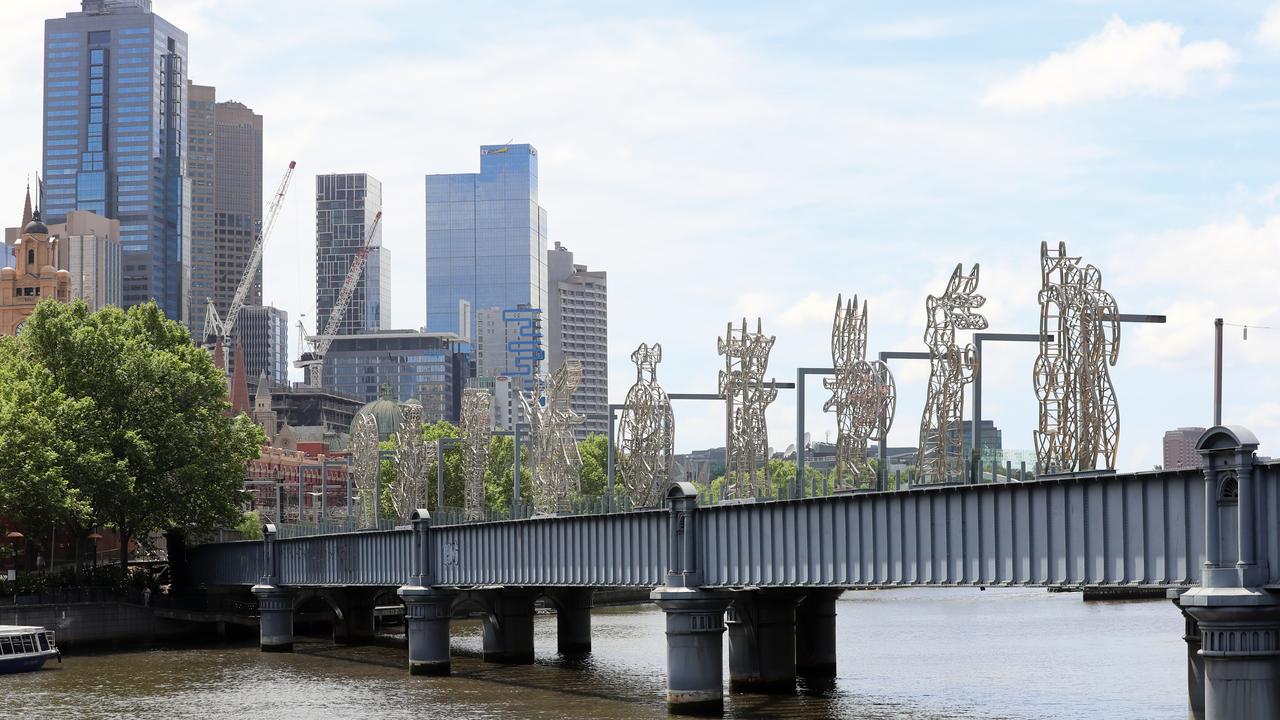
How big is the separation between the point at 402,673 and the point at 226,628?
3795cm

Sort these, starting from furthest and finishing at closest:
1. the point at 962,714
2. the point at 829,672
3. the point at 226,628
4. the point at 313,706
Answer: the point at 226,628 < the point at 829,672 < the point at 313,706 < the point at 962,714

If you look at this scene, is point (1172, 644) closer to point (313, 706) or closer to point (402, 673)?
point (402, 673)

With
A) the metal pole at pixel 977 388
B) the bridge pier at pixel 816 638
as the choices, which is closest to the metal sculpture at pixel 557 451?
the bridge pier at pixel 816 638

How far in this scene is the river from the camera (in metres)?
69.9

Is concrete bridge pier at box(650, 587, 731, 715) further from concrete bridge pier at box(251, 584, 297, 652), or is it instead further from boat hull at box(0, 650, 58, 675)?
concrete bridge pier at box(251, 584, 297, 652)

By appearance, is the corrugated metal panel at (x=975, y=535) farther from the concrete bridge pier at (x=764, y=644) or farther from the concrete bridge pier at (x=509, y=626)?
the concrete bridge pier at (x=509, y=626)

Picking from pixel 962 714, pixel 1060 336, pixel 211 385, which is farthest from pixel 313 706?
pixel 211 385

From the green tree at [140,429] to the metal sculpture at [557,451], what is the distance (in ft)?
107

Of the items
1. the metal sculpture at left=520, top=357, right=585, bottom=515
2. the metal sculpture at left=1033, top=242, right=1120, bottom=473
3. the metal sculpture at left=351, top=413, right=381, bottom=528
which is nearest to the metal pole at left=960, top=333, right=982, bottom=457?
the metal sculpture at left=1033, top=242, right=1120, bottom=473

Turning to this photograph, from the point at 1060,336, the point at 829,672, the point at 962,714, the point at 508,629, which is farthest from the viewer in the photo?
the point at 508,629

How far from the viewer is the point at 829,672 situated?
82.5 metres

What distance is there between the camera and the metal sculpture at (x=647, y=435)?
83.9m

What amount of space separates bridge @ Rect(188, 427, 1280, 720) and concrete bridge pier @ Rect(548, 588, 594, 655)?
130 mm

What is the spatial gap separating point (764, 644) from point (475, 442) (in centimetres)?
4799
